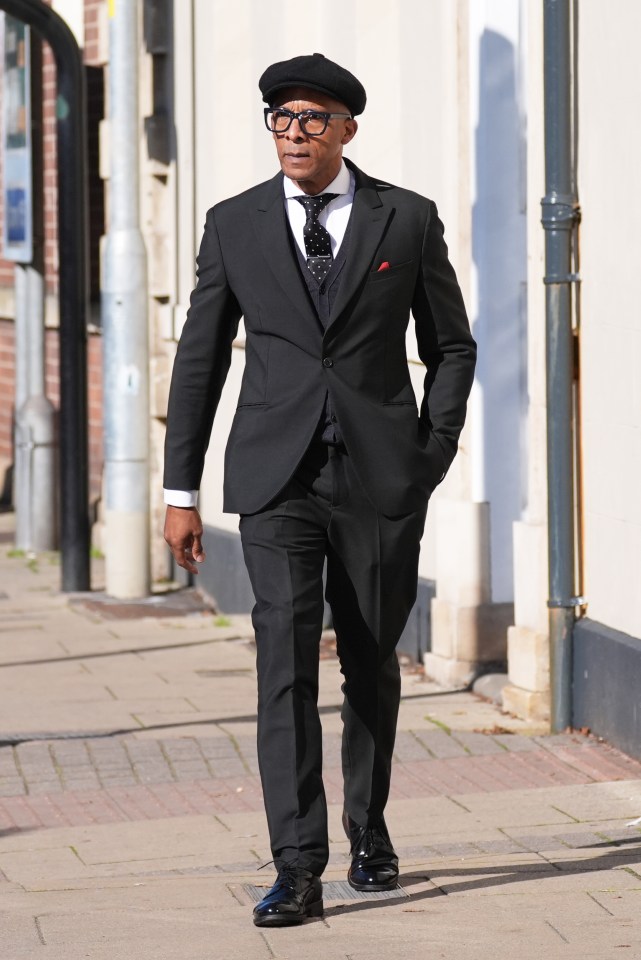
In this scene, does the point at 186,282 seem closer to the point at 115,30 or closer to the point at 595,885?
the point at 115,30

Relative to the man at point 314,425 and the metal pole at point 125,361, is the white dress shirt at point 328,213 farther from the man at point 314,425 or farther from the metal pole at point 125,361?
the metal pole at point 125,361

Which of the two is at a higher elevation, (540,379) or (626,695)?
(540,379)

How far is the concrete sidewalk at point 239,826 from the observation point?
15.3 feet

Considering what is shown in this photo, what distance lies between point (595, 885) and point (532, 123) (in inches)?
127

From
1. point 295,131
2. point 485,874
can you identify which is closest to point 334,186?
point 295,131

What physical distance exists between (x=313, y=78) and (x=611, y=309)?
245 cm

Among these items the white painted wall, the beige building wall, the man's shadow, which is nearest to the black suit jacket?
the man's shadow

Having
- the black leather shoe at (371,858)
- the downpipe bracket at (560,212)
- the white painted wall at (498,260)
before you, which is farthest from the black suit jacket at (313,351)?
the white painted wall at (498,260)

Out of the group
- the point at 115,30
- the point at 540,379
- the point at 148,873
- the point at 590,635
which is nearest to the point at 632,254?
the point at 540,379

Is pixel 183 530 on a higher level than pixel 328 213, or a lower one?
lower

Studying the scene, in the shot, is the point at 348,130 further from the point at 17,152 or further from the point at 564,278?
the point at 17,152

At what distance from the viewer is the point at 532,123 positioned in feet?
24.1

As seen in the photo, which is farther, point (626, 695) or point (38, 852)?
point (626, 695)

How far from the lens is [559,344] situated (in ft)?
23.6
